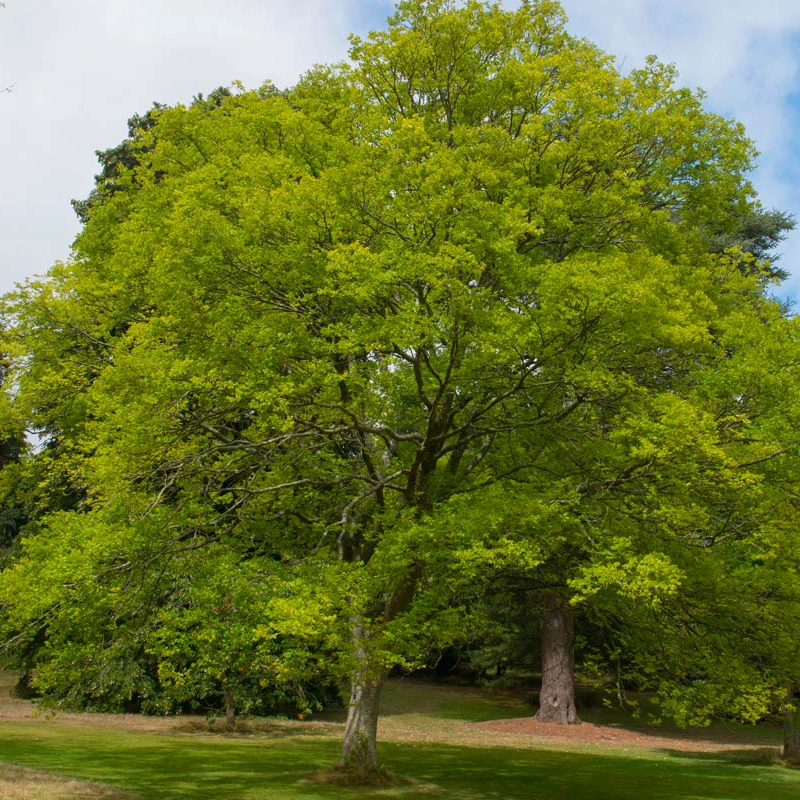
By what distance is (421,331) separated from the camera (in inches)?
443

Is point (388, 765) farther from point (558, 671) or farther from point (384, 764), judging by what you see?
point (558, 671)

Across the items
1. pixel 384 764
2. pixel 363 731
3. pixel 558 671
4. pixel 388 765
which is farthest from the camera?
pixel 558 671

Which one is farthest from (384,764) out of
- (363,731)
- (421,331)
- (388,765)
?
(421,331)

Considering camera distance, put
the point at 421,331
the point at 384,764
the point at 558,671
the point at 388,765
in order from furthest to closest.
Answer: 1. the point at 558,671
2. the point at 388,765
3. the point at 384,764
4. the point at 421,331

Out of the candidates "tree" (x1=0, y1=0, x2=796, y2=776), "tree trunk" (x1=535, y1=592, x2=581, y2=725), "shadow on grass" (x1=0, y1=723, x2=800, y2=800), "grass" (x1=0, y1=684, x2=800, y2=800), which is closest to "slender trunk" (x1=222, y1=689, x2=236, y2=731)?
"grass" (x1=0, y1=684, x2=800, y2=800)

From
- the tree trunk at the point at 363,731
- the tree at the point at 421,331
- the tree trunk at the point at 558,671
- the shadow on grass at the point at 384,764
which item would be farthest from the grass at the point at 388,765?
the tree trunk at the point at 558,671

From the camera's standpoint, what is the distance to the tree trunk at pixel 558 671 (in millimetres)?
26670

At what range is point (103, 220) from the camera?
18.0 metres

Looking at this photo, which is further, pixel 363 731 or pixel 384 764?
pixel 384 764

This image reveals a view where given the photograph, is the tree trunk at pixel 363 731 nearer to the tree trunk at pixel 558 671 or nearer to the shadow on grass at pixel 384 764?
the shadow on grass at pixel 384 764

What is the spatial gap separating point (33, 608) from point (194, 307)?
5061mm

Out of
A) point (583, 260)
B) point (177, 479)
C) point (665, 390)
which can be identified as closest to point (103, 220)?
point (177, 479)

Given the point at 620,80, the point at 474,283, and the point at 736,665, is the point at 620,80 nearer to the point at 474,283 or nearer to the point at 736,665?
the point at 474,283

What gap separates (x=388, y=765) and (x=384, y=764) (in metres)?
0.46
